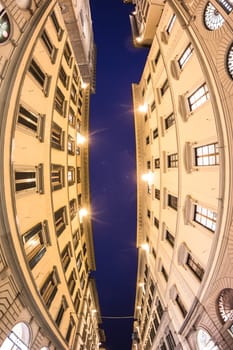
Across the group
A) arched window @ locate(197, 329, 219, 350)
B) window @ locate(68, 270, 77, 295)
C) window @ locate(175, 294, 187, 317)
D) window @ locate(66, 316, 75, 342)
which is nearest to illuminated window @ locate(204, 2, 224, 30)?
arched window @ locate(197, 329, 219, 350)

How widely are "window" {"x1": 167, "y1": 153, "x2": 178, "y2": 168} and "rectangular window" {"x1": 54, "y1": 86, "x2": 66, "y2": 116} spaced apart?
426 inches

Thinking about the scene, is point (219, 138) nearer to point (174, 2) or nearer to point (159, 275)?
point (174, 2)

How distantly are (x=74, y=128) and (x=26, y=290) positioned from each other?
16225 mm

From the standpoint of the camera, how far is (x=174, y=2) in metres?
13.2

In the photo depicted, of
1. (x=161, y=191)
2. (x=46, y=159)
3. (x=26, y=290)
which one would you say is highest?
(x=46, y=159)

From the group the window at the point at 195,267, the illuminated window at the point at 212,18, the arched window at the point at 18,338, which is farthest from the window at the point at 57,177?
the illuminated window at the point at 212,18

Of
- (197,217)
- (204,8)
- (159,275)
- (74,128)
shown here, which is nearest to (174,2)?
(204,8)

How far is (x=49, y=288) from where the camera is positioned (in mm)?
13844

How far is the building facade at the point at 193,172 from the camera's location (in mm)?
9625

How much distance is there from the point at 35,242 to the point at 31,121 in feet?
26.2

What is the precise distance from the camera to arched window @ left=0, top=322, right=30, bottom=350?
8.84 metres

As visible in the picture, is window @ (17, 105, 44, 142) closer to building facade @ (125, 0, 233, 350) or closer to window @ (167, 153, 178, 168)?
building facade @ (125, 0, 233, 350)

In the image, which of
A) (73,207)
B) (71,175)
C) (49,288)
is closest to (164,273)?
(49,288)

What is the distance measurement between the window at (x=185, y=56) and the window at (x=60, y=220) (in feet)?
50.9
